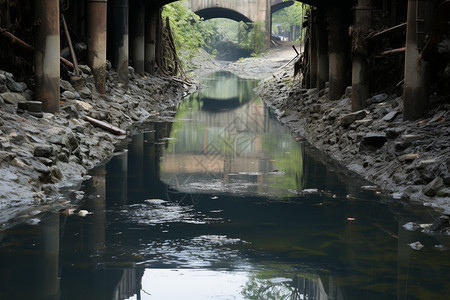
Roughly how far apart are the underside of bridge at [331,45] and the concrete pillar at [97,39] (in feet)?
0.08

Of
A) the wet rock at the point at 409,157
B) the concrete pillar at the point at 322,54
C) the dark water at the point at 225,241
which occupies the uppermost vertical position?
the concrete pillar at the point at 322,54

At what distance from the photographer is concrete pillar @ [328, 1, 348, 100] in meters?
17.6

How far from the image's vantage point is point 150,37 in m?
25.8

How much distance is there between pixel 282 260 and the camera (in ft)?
21.4

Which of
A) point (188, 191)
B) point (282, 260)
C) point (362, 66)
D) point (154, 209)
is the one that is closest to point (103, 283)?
point (282, 260)

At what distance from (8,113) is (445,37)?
721 cm

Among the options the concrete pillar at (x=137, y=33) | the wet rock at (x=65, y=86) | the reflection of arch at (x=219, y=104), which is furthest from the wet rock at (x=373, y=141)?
the concrete pillar at (x=137, y=33)

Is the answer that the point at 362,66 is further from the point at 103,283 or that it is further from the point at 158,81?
the point at 158,81

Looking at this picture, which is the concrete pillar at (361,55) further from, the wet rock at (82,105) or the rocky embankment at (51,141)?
the wet rock at (82,105)

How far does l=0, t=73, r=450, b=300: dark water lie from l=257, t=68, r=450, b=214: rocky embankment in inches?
14.2

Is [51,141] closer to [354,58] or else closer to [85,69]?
[85,69]

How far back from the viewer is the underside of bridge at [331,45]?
11.5 m

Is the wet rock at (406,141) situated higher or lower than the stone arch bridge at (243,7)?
lower

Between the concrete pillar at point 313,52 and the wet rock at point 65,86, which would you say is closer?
the wet rock at point 65,86
